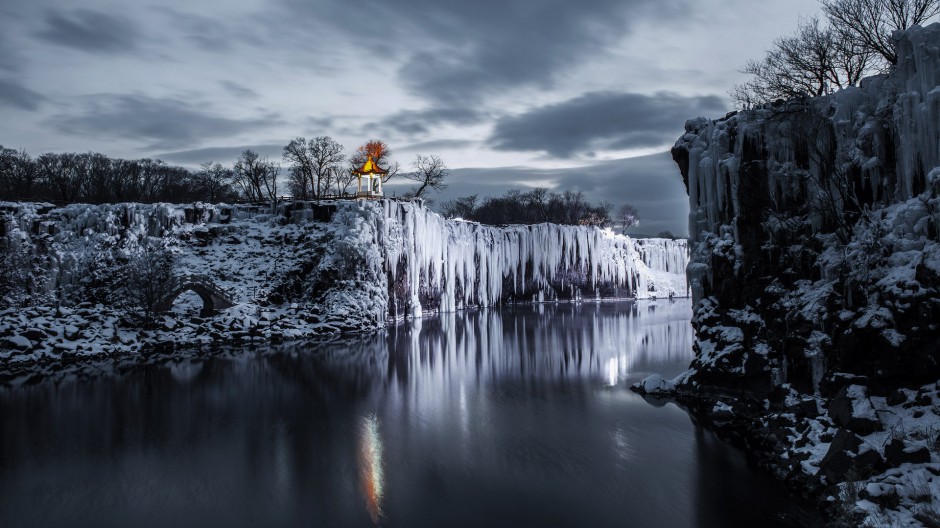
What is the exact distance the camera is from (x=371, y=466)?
9422mm

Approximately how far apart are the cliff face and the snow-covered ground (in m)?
18.6

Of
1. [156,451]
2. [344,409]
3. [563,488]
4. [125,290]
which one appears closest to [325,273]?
[125,290]

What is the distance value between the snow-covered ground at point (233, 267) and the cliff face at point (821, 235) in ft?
61.0

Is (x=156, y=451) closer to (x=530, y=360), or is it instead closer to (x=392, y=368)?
(x=392, y=368)

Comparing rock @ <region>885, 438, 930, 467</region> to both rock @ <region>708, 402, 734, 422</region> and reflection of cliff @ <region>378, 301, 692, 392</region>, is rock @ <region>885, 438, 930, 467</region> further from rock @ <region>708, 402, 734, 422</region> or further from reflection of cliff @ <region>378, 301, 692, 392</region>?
reflection of cliff @ <region>378, 301, 692, 392</region>

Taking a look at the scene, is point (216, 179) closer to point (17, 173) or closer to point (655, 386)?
point (17, 173)

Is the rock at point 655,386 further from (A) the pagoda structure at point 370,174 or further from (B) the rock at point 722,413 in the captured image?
(A) the pagoda structure at point 370,174

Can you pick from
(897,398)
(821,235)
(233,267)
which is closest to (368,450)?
(897,398)

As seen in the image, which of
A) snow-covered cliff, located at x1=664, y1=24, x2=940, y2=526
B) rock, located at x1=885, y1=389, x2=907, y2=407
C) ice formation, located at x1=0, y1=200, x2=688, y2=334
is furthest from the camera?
ice formation, located at x1=0, y1=200, x2=688, y2=334

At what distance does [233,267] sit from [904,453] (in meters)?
28.2

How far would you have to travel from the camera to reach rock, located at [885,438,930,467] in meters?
6.94

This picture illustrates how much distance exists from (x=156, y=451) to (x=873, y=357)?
13.0 metres

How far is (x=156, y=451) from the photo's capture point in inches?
416

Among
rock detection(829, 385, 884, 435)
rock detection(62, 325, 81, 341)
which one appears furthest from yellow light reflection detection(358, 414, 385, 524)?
rock detection(62, 325, 81, 341)
